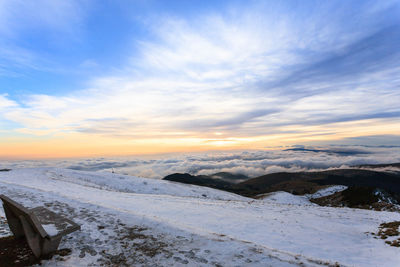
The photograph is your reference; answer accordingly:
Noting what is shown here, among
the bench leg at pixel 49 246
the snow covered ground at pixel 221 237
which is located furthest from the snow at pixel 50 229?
the snow covered ground at pixel 221 237

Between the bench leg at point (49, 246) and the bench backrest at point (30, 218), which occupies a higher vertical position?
the bench backrest at point (30, 218)

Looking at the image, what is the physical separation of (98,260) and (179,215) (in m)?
9.65

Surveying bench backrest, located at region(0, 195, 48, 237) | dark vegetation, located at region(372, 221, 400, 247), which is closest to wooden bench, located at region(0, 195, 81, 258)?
bench backrest, located at region(0, 195, 48, 237)

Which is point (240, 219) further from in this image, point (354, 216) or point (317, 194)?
point (317, 194)

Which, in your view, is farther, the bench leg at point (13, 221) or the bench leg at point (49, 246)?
the bench leg at point (13, 221)

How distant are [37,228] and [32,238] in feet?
2.26

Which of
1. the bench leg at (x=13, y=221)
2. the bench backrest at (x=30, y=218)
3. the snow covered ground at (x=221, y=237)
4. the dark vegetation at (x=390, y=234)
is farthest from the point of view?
the dark vegetation at (x=390, y=234)

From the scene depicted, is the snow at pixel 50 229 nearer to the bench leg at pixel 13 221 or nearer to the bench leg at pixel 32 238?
the bench leg at pixel 32 238

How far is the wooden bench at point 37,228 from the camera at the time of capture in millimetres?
5879

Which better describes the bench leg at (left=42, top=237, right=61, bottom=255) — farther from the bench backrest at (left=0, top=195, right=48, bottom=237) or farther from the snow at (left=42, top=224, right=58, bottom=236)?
the bench backrest at (left=0, top=195, right=48, bottom=237)

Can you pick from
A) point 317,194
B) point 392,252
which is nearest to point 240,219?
point 392,252

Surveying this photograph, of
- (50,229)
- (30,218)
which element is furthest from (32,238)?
(30,218)

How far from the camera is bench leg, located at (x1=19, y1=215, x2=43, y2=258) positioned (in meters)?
5.92

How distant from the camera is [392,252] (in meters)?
10.3
